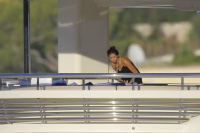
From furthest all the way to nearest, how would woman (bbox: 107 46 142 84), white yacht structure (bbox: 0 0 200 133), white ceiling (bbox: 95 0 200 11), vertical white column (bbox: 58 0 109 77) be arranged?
1. white ceiling (bbox: 95 0 200 11)
2. vertical white column (bbox: 58 0 109 77)
3. woman (bbox: 107 46 142 84)
4. white yacht structure (bbox: 0 0 200 133)

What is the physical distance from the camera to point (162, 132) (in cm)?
618

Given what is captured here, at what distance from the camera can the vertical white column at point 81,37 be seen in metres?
11.5

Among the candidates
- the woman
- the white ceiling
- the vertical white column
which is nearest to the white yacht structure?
the woman

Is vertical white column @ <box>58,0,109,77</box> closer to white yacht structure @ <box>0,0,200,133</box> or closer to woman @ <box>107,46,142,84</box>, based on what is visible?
woman @ <box>107,46,142,84</box>

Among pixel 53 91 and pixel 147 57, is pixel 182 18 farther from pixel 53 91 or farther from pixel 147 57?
pixel 53 91

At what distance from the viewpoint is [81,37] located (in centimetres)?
1175

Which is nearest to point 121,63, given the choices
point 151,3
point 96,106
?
point 96,106

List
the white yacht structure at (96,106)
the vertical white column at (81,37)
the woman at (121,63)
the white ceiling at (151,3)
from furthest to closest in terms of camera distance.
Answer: the white ceiling at (151,3), the vertical white column at (81,37), the woman at (121,63), the white yacht structure at (96,106)

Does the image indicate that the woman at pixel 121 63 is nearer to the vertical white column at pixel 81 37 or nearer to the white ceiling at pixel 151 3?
the vertical white column at pixel 81 37

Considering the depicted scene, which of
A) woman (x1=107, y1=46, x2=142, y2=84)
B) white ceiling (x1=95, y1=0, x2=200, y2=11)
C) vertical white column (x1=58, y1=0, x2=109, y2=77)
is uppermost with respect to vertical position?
white ceiling (x1=95, y1=0, x2=200, y2=11)

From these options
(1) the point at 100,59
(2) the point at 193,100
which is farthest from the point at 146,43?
(2) the point at 193,100

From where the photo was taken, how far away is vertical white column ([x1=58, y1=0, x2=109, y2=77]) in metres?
11.5

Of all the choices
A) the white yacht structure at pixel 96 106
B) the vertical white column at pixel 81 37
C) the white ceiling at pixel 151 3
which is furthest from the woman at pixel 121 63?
the white ceiling at pixel 151 3

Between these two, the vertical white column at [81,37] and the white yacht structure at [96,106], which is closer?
the white yacht structure at [96,106]
